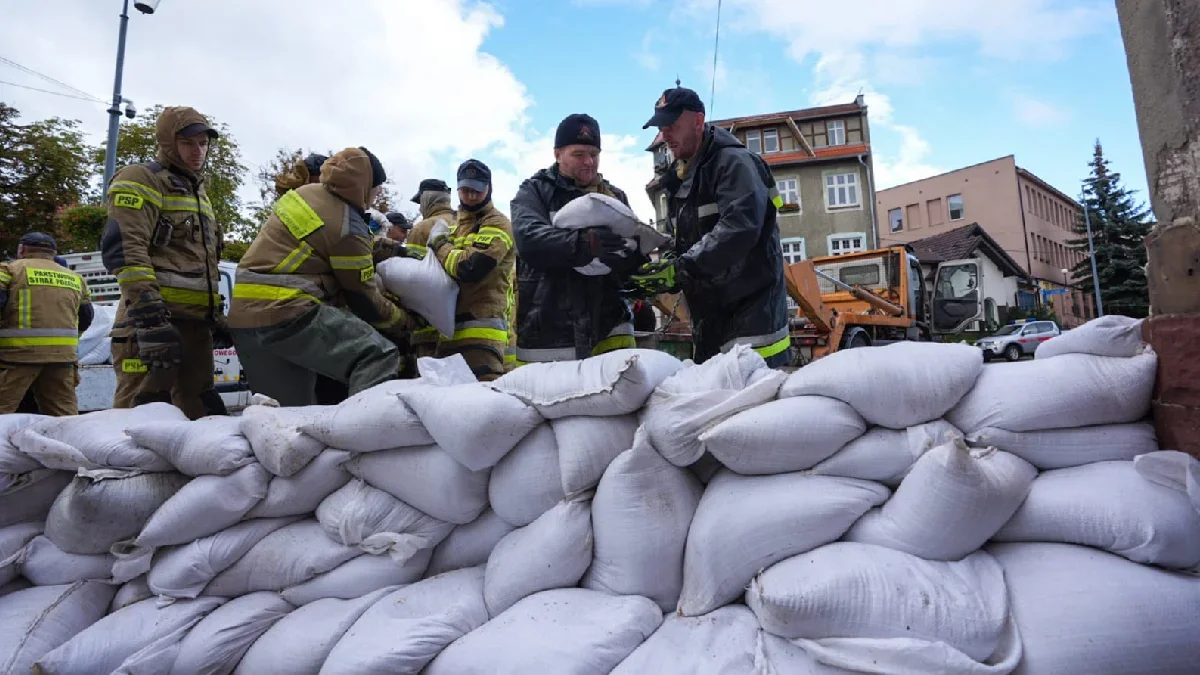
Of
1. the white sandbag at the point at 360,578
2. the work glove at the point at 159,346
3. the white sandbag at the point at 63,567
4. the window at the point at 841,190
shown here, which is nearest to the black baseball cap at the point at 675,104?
the white sandbag at the point at 360,578

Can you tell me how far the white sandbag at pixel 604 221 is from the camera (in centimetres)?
237

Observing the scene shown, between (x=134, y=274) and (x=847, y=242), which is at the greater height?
(x=847, y=242)

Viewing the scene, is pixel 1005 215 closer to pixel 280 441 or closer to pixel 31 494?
pixel 280 441

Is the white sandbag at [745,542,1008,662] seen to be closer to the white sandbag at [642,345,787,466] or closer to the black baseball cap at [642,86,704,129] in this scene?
the white sandbag at [642,345,787,466]

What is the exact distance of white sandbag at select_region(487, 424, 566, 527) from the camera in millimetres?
1414

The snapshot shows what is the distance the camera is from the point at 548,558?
1.32 m

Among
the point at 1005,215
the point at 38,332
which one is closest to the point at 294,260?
the point at 38,332

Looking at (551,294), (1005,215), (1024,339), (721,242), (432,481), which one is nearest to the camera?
(432,481)

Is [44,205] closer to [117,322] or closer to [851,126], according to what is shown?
[117,322]

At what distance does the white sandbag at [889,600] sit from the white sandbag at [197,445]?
4.23 ft

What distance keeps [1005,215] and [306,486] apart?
3714 centimetres

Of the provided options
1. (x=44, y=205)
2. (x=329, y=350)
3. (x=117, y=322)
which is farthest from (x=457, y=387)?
(x=44, y=205)

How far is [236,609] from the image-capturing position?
152 centimetres

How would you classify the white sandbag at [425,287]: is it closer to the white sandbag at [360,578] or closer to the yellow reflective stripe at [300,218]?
the yellow reflective stripe at [300,218]
